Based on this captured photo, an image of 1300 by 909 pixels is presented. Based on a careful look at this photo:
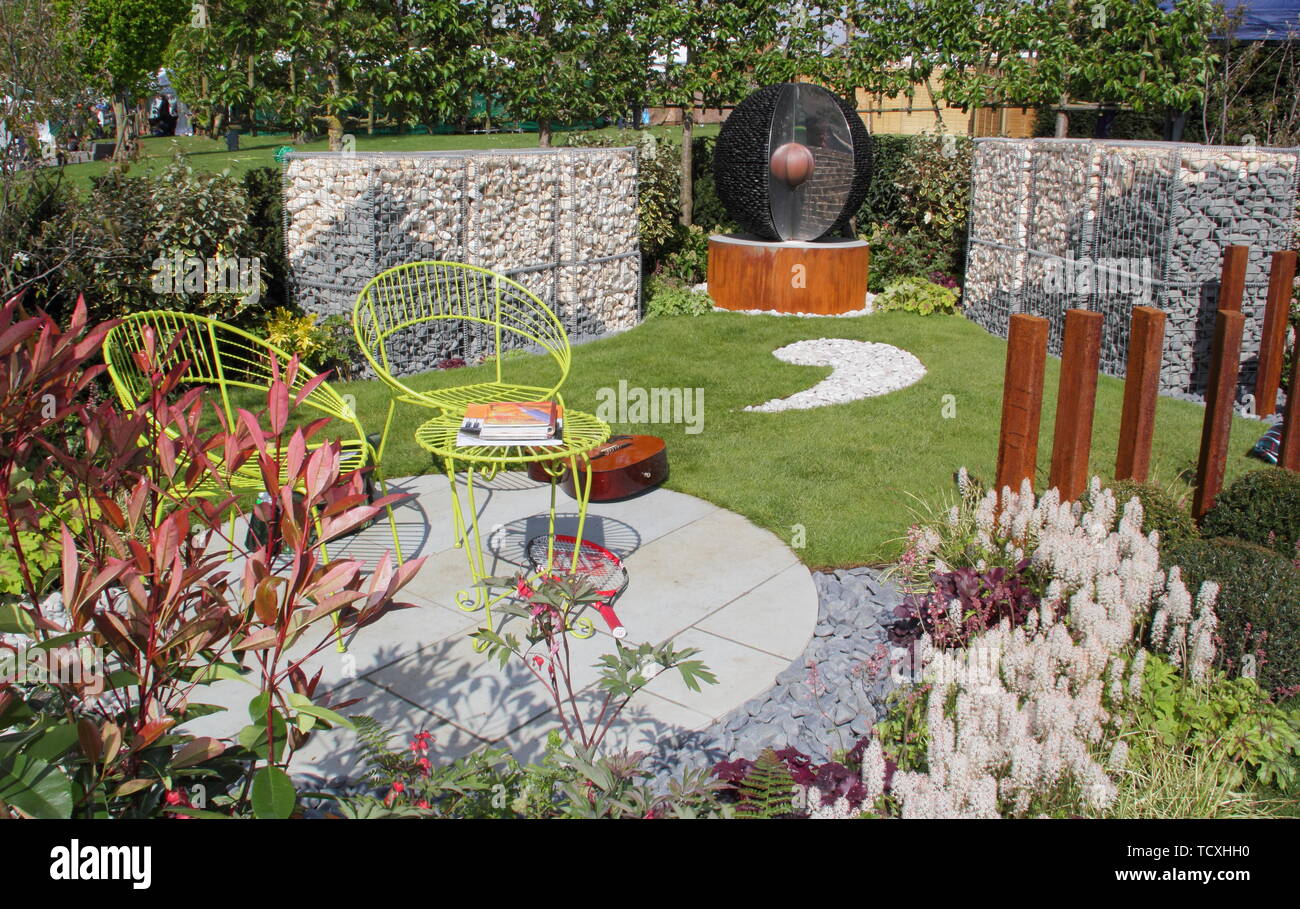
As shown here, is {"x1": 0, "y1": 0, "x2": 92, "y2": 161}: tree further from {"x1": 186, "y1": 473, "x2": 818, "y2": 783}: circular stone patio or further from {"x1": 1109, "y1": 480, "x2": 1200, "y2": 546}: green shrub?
{"x1": 1109, "y1": 480, "x2": 1200, "y2": 546}: green shrub

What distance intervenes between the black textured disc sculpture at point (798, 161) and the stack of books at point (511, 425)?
7.83 meters

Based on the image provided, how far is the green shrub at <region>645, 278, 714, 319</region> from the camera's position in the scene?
11922 millimetres

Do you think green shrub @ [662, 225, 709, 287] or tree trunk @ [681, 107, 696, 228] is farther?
tree trunk @ [681, 107, 696, 228]

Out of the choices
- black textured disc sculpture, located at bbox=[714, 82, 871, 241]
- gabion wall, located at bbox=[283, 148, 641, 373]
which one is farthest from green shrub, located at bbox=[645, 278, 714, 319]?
black textured disc sculpture, located at bbox=[714, 82, 871, 241]

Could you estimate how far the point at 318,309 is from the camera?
9.28 meters

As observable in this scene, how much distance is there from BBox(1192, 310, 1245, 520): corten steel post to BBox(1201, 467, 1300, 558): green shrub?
135mm

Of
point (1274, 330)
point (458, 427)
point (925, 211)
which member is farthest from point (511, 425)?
point (925, 211)

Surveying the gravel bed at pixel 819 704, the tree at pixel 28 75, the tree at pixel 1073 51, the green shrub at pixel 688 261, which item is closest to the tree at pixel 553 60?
the green shrub at pixel 688 261

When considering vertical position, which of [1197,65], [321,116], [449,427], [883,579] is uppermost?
[1197,65]

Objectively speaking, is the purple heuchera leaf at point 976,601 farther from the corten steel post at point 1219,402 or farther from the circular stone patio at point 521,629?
the corten steel post at point 1219,402
